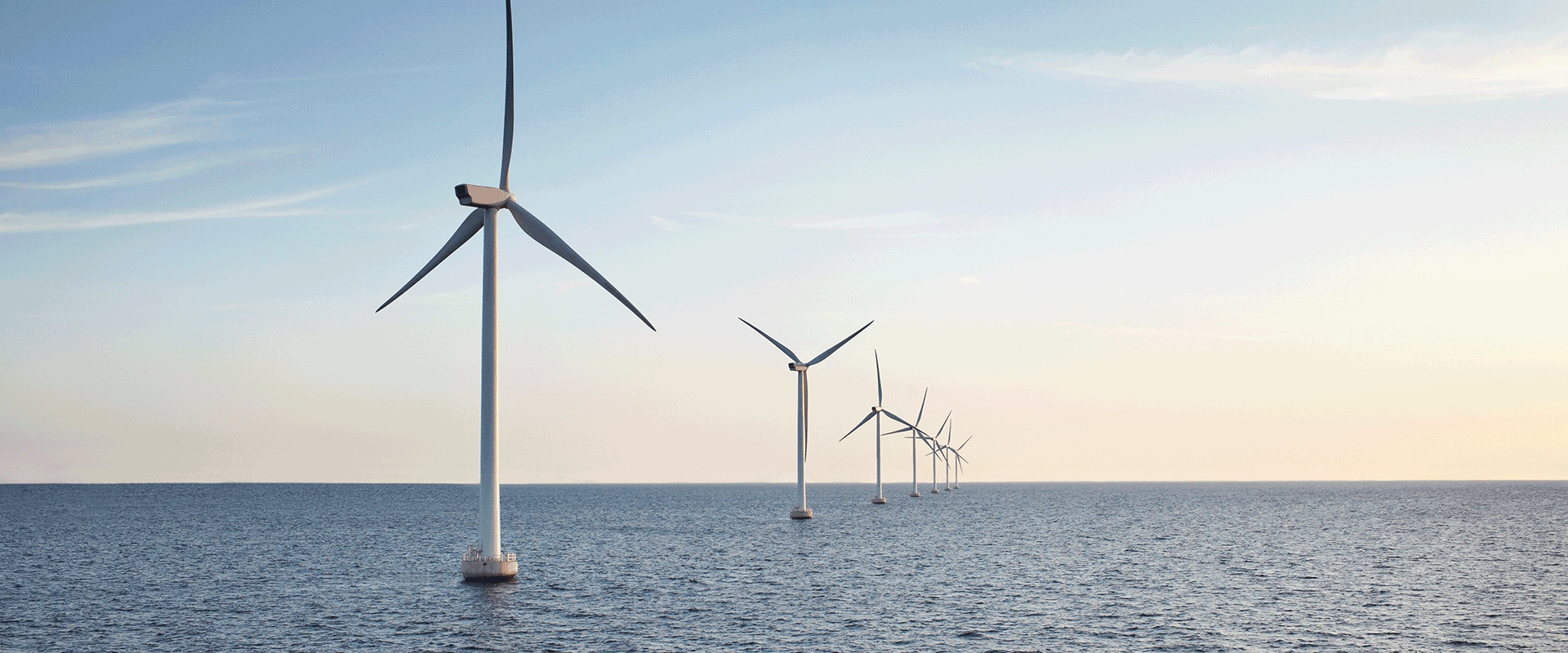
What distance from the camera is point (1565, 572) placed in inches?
3538

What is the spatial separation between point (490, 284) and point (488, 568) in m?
18.4

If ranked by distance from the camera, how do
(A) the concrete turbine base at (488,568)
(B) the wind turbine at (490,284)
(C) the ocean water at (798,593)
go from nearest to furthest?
(C) the ocean water at (798,593) < (B) the wind turbine at (490,284) < (A) the concrete turbine base at (488,568)

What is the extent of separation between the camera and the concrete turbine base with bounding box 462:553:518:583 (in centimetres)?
7019

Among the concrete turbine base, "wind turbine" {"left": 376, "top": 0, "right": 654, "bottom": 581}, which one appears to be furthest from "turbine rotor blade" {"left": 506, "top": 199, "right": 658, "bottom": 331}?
the concrete turbine base

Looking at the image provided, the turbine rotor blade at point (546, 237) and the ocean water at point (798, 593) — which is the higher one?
the turbine rotor blade at point (546, 237)

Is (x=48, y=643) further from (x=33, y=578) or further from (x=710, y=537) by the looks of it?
(x=710, y=537)

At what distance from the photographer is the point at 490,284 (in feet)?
218

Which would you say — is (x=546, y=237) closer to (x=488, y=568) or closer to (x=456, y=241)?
(x=456, y=241)

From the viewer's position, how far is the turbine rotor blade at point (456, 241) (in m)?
68.4

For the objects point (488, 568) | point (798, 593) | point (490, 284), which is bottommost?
point (798, 593)

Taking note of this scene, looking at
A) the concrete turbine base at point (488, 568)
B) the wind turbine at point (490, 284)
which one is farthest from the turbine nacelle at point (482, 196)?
the concrete turbine base at point (488, 568)

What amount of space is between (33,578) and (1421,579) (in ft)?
342

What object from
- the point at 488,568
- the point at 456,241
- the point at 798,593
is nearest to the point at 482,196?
the point at 456,241

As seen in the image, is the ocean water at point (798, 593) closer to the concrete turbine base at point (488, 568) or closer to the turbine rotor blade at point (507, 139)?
the concrete turbine base at point (488, 568)
